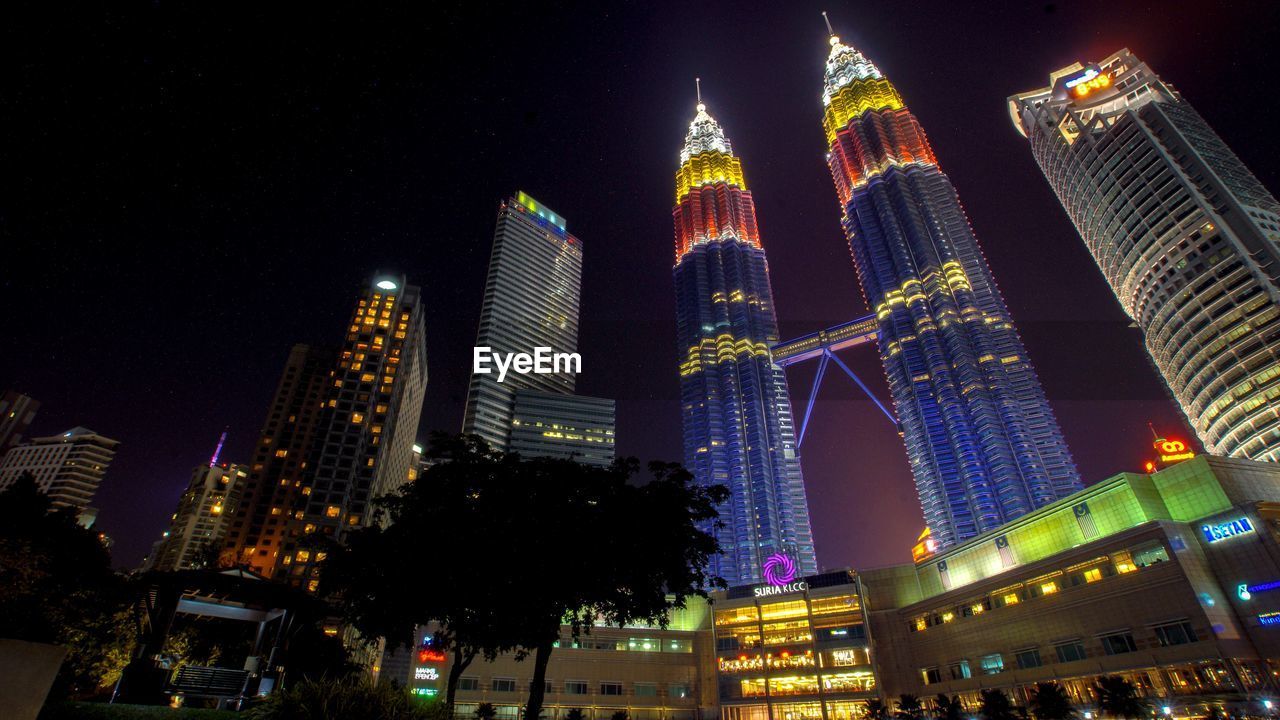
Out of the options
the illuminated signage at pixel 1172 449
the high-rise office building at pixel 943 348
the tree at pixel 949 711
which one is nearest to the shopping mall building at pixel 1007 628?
the tree at pixel 949 711

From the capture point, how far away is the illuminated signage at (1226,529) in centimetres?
5450

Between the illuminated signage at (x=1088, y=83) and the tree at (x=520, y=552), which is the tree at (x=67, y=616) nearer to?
the tree at (x=520, y=552)

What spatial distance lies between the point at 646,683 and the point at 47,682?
97.7m

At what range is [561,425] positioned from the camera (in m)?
187

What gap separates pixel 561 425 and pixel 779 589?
99.3 m

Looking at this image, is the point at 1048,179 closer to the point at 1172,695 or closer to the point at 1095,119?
the point at 1095,119

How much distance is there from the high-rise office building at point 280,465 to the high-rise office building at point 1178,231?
561ft

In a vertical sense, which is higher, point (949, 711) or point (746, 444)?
point (746, 444)

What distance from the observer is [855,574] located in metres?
96.8

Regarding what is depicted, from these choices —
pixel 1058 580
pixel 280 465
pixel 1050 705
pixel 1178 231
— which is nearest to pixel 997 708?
pixel 1050 705

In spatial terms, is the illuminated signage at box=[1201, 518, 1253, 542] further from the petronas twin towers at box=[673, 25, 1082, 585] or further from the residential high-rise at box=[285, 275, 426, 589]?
the residential high-rise at box=[285, 275, 426, 589]

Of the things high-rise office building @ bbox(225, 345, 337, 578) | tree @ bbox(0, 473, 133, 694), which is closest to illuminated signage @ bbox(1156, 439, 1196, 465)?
tree @ bbox(0, 473, 133, 694)

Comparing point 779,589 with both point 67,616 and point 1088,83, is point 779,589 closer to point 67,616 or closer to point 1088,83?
point 67,616

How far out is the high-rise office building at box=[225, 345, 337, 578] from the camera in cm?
11500
